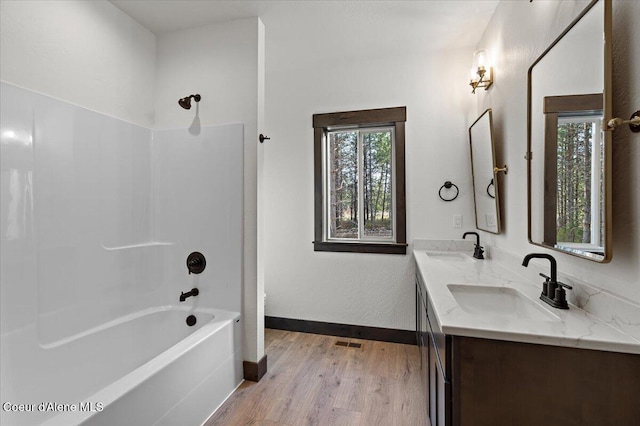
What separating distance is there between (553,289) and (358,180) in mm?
1957

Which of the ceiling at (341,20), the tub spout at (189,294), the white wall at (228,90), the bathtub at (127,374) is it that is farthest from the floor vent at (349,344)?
the ceiling at (341,20)

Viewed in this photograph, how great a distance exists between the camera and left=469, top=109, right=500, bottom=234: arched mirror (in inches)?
79.6

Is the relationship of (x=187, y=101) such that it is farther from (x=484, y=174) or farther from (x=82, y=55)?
(x=484, y=174)

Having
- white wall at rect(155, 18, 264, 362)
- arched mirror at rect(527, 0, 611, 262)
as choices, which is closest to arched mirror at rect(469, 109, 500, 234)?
arched mirror at rect(527, 0, 611, 262)

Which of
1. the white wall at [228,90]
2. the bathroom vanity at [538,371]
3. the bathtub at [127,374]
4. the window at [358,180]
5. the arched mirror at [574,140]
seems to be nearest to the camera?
the bathroom vanity at [538,371]

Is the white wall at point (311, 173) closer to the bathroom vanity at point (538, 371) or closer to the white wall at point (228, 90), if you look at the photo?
the white wall at point (228, 90)

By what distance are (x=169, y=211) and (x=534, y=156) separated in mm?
2437

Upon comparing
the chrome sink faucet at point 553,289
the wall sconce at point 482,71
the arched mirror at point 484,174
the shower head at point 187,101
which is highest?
the wall sconce at point 482,71

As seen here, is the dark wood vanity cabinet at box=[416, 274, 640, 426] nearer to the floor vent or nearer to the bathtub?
the bathtub

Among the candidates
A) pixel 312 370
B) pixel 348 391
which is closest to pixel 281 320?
pixel 312 370

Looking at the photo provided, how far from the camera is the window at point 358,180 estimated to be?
2.77 m

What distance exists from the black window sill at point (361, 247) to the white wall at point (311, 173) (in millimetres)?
50

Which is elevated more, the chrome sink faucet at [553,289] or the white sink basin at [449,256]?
the chrome sink faucet at [553,289]

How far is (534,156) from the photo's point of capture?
4.80ft
